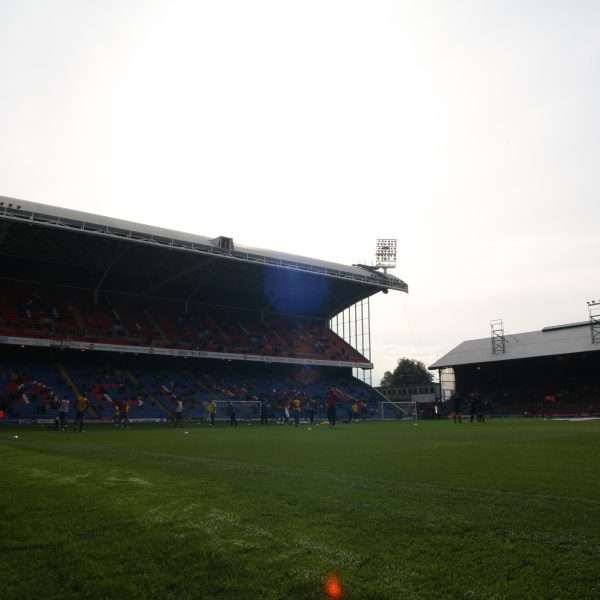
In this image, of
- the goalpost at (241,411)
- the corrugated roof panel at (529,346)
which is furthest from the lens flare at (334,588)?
the corrugated roof panel at (529,346)

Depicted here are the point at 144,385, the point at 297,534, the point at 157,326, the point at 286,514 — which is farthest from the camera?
the point at 157,326

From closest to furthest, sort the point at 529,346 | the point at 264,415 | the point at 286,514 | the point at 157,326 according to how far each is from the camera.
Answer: the point at 286,514
the point at 264,415
the point at 157,326
the point at 529,346

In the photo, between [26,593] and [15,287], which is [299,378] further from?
[26,593]

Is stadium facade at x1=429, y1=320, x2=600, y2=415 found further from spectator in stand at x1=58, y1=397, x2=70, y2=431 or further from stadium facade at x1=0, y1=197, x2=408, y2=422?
spectator in stand at x1=58, y1=397, x2=70, y2=431

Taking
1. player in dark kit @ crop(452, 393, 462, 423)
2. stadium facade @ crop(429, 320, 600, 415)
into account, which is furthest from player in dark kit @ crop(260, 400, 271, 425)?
stadium facade @ crop(429, 320, 600, 415)

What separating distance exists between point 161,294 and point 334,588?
161 feet

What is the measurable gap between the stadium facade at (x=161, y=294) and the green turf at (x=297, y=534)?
33.4 m

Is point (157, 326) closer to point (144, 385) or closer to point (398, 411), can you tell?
point (144, 385)

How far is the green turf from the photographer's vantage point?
3.66m

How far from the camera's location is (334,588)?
11.8 feet

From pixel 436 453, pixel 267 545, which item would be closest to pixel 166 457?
pixel 436 453

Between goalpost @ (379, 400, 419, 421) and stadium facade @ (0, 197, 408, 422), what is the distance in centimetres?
624

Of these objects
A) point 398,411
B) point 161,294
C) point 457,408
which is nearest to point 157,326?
point 161,294

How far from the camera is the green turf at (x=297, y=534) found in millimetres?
3660
